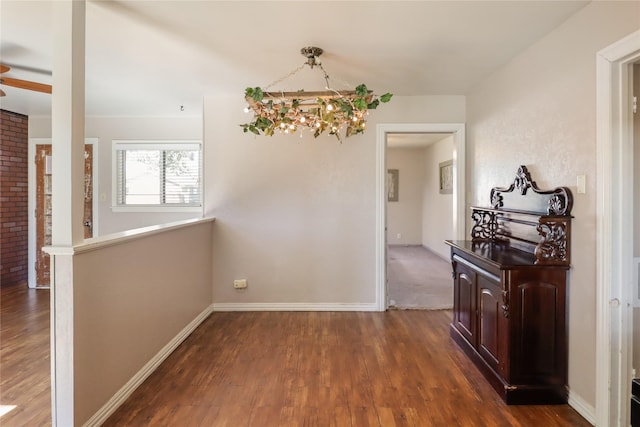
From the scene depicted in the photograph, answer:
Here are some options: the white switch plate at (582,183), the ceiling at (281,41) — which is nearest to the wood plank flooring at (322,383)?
the white switch plate at (582,183)

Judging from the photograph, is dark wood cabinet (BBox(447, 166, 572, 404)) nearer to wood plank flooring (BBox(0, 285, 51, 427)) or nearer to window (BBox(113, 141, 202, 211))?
wood plank flooring (BBox(0, 285, 51, 427))

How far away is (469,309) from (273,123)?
2119mm

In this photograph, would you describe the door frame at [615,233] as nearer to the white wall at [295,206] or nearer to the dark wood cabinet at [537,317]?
the dark wood cabinet at [537,317]

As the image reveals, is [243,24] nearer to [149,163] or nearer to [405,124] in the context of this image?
[405,124]

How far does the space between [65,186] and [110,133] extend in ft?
11.7

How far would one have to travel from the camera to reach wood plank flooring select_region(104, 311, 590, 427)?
6.44ft

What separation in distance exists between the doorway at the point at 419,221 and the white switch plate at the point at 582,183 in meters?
2.26

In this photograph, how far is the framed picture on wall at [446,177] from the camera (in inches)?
256

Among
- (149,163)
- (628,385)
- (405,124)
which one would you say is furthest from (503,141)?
(149,163)

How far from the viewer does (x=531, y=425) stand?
6.26 feet

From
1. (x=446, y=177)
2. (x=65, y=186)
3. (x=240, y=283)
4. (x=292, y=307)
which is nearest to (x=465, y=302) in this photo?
(x=292, y=307)

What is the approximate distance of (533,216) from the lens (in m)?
2.40

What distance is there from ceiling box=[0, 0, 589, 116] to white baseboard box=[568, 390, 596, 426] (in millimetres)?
2392

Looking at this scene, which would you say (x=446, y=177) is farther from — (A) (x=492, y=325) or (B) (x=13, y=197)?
(B) (x=13, y=197)
